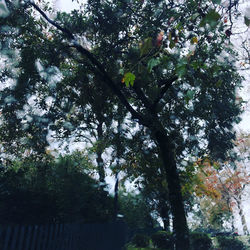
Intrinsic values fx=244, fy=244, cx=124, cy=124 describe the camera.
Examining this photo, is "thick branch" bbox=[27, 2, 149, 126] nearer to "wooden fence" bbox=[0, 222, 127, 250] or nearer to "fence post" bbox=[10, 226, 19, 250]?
"wooden fence" bbox=[0, 222, 127, 250]

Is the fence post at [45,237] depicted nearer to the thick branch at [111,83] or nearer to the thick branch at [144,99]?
the thick branch at [111,83]

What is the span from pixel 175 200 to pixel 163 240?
39.0ft

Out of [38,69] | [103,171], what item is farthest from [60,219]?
[38,69]

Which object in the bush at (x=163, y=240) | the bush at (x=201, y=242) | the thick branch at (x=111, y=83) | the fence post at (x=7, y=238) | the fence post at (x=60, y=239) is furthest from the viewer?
the bush at (x=163, y=240)

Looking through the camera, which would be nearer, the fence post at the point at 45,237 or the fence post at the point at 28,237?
the fence post at the point at 28,237

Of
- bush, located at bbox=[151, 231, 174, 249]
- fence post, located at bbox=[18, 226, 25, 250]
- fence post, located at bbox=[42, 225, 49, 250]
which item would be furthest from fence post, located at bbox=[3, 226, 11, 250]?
bush, located at bbox=[151, 231, 174, 249]

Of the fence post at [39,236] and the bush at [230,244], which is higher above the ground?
the fence post at [39,236]

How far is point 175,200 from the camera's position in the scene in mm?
9711

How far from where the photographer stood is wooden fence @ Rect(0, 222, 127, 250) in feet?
20.3

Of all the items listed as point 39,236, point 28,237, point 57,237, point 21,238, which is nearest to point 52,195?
point 57,237

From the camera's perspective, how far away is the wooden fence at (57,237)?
6175 mm

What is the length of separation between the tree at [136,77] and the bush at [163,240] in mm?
9087

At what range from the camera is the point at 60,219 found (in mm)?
12461

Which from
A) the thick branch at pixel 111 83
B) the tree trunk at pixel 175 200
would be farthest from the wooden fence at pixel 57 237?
the thick branch at pixel 111 83
